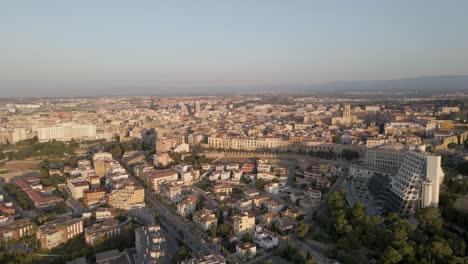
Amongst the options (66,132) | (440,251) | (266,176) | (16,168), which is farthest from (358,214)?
(66,132)

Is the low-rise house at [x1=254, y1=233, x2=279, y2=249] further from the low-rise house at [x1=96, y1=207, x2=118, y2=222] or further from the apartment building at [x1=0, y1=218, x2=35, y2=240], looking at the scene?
the apartment building at [x1=0, y1=218, x2=35, y2=240]

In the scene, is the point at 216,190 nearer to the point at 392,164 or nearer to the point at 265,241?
the point at 265,241

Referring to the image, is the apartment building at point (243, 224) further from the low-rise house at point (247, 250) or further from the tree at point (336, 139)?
the tree at point (336, 139)

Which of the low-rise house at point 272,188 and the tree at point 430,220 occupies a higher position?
the tree at point 430,220

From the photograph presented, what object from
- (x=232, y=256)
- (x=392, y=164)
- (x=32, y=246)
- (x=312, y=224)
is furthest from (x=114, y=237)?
(x=392, y=164)

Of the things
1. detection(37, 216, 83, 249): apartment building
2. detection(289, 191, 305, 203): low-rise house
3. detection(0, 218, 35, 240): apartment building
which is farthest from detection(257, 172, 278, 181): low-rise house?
detection(0, 218, 35, 240): apartment building

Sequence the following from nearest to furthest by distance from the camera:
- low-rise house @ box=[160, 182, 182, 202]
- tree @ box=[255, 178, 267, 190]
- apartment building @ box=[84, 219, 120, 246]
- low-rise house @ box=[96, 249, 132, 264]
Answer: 1. low-rise house @ box=[96, 249, 132, 264]
2. apartment building @ box=[84, 219, 120, 246]
3. low-rise house @ box=[160, 182, 182, 202]
4. tree @ box=[255, 178, 267, 190]

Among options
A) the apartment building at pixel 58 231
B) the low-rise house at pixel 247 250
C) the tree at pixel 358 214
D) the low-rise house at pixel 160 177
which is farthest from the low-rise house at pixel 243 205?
the apartment building at pixel 58 231

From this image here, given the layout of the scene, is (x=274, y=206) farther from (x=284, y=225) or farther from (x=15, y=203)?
(x=15, y=203)
